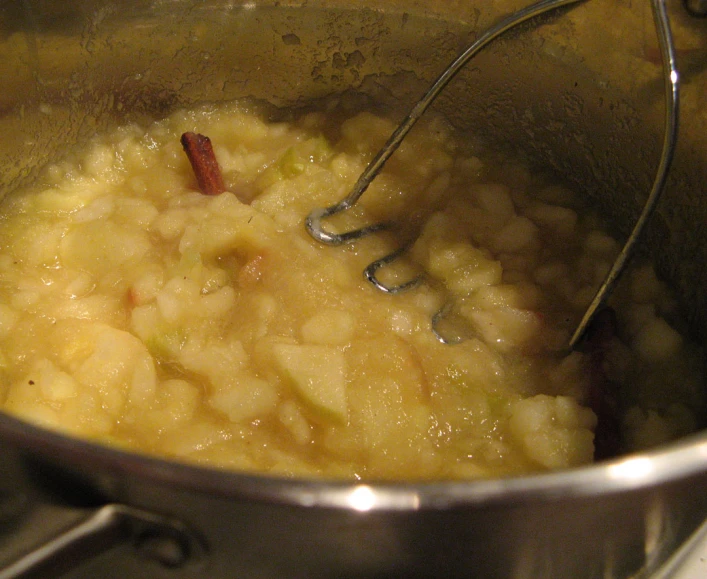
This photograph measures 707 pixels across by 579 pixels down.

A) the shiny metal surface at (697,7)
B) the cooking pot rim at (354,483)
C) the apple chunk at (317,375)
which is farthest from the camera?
the shiny metal surface at (697,7)

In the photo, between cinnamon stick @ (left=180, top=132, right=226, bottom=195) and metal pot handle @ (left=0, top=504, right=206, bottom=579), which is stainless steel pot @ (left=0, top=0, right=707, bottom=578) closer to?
metal pot handle @ (left=0, top=504, right=206, bottom=579)

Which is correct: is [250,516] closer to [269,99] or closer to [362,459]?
[362,459]

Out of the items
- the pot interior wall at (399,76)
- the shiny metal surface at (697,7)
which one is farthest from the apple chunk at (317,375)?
the shiny metal surface at (697,7)

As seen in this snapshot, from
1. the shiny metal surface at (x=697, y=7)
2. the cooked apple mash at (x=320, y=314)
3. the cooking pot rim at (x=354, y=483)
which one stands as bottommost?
the cooked apple mash at (x=320, y=314)

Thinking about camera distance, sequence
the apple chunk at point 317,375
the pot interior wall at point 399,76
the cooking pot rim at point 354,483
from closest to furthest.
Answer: the cooking pot rim at point 354,483
the apple chunk at point 317,375
the pot interior wall at point 399,76

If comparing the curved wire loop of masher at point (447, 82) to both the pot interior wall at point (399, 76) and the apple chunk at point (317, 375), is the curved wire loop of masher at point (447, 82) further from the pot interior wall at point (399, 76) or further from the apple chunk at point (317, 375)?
the apple chunk at point (317, 375)

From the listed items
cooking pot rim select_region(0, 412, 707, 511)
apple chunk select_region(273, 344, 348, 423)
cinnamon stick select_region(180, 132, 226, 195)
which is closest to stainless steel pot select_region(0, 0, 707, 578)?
cooking pot rim select_region(0, 412, 707, 511)

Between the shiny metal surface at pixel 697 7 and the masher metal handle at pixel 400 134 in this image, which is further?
the masher metal handle at pixel 400 134

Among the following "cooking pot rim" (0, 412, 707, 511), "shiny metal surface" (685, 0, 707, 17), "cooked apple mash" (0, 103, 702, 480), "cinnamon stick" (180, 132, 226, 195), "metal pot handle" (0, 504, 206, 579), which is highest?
"shiny metal surface" (685, 0, 707, 17)
